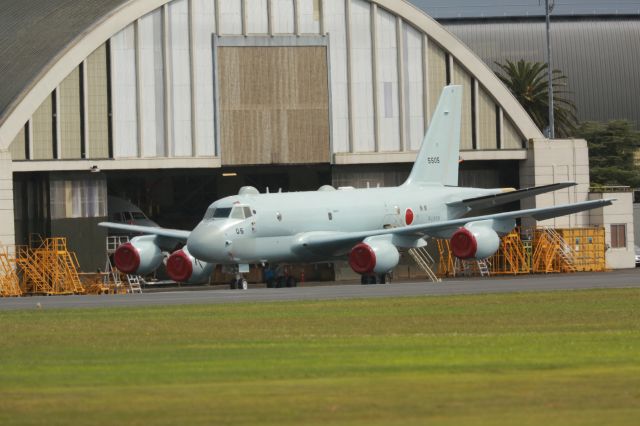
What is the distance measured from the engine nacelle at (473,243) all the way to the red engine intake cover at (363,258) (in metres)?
3.11

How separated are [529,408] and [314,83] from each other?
50.4 metres

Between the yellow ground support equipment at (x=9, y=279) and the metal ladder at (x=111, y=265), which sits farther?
the metal ladder at (x=111, y=265)

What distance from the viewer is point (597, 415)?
1766cm

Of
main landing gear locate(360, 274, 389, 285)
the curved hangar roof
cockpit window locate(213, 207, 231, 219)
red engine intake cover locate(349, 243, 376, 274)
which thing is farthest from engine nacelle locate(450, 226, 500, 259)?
the curved hangar roof

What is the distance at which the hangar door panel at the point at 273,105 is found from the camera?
66688 millimetres

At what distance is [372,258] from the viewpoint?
174 ft

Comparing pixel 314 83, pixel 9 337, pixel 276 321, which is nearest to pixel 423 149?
Result: pixel 314 83

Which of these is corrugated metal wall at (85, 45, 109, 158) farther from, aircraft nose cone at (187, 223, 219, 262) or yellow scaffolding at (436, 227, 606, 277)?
yellow scaffolding at (436, 227, 606, 277)

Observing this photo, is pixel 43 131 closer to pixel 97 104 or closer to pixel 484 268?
pixel 97 104

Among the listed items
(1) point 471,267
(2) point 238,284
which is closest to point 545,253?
(1) point 471,267

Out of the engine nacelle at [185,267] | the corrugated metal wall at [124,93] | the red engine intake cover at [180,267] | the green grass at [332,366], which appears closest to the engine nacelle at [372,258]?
the engine nacelle at [185,267]

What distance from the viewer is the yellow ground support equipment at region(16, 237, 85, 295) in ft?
202

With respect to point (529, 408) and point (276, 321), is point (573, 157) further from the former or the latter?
point (529, 408)

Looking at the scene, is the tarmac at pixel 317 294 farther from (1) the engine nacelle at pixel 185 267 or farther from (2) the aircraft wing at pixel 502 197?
(2) the aircraft wing at pixel 502 197
